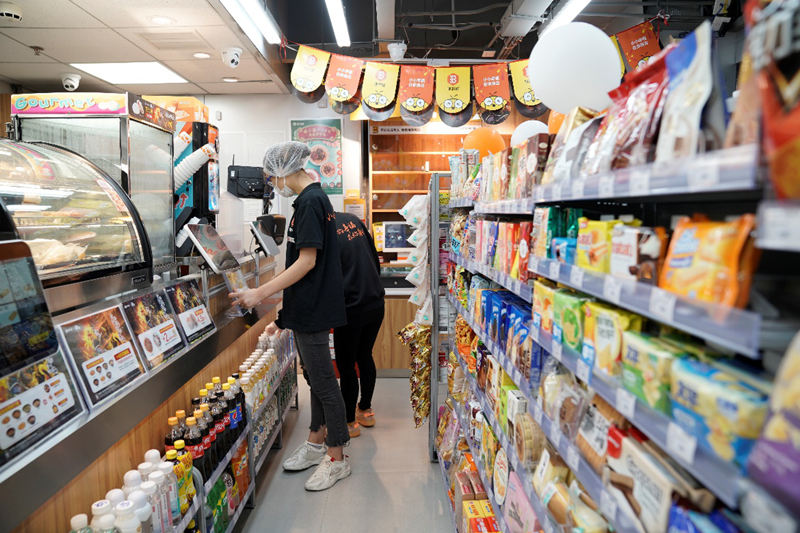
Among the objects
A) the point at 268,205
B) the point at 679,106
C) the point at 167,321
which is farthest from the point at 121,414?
the point at 268,205

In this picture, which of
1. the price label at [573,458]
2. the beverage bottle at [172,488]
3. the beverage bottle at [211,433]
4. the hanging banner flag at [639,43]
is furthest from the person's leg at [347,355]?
the hanging banner flag at [639,43]

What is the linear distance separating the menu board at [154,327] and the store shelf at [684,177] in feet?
5.55

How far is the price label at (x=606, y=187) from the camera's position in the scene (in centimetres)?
108

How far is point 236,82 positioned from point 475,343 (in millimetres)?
5430

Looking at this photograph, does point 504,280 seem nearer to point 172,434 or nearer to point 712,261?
point 712,261

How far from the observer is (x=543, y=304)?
62.4 inches

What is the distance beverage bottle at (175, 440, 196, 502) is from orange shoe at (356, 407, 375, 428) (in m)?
2.39

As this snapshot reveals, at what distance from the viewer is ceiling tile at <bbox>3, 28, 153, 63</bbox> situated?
4934 mm

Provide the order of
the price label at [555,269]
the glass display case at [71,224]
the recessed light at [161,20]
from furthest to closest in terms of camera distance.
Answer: the recessed light at [161,20] → the glass display case at [71,224] → the price label at [555,269]

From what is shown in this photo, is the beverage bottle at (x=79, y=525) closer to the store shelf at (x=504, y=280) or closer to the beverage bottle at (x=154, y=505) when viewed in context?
the beverage bottle at (x=154, y=505)

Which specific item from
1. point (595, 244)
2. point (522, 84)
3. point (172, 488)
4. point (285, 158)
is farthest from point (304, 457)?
point (522, 84)

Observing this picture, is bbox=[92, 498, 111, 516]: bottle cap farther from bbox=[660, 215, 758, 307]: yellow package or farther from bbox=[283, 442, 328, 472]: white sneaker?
bbox=[283, 442, 328, 472]: white sneaker

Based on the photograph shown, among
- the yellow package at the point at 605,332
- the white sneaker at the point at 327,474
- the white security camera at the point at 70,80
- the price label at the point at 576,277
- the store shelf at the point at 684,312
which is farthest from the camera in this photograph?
the white security camera at the point at 70,80

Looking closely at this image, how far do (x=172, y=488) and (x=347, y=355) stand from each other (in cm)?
210
